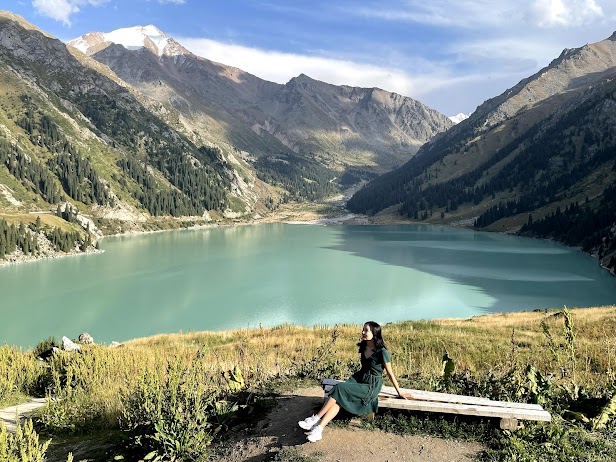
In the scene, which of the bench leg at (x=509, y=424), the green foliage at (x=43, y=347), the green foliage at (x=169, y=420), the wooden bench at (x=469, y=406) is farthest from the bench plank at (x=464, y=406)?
the green foliage at (x=43, y=347)

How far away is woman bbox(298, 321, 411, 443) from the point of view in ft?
29.9

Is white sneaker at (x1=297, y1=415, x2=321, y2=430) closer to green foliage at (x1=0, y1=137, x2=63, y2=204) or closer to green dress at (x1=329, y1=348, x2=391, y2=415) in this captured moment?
green dress at (x1=329, y1=348, x2=391, y2=415)

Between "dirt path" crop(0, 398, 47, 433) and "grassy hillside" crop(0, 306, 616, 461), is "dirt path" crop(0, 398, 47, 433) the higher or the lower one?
the lower one

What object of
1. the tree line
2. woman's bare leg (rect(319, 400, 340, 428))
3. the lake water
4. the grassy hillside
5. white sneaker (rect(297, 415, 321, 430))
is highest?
woman's bare leg (rect(319, 400, 340, 428))

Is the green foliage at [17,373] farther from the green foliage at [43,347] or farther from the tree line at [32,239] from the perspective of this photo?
the tree line at [32,239]

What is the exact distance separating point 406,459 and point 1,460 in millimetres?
7288

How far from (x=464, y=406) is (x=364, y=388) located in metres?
2.34

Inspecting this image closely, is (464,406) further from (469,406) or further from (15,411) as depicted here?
(15,411)

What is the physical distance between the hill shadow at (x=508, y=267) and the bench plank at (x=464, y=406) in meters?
57.5

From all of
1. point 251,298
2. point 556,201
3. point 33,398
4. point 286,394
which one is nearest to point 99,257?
point 251,298

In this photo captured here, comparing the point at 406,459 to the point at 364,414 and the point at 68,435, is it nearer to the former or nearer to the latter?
the point at 364,414

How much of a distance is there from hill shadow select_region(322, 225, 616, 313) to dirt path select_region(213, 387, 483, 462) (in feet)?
194

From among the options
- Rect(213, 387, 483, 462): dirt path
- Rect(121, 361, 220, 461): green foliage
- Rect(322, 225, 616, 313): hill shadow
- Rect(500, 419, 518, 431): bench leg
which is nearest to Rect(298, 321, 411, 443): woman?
Rect(213, 387, 483, 462): dirt path

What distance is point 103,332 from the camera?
54.7 meters
